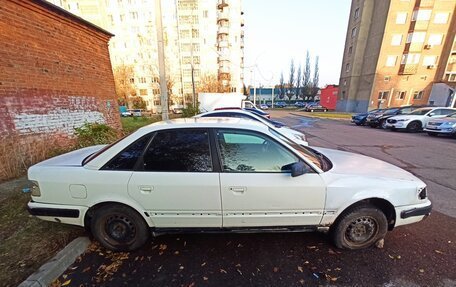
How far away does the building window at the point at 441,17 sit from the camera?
27781 millimetres

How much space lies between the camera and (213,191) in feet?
7.73

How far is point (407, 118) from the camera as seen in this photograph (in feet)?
42.4

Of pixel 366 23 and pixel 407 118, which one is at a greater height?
pixel 366 23

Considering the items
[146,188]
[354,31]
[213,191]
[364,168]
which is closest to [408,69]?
[354,31]

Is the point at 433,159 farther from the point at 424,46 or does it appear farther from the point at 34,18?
the point at 424,46

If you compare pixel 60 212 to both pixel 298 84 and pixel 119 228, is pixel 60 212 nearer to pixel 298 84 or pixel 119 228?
pixel 119 228

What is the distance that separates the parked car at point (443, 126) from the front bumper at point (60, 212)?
15247 millimetres

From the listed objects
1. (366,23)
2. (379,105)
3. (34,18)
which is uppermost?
(366,23)

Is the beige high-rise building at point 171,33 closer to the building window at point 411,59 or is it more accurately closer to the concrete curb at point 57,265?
the building window at point 411,59

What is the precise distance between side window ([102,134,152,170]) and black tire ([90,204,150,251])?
1.59 feet

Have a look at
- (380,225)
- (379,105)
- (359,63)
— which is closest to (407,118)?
(380,225)

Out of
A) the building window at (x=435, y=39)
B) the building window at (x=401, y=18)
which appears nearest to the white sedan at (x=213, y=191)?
the building window at (x=401, y=18)

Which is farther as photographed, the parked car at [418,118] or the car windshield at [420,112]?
the car windshield at [420,112]

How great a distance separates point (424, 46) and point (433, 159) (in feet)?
109
